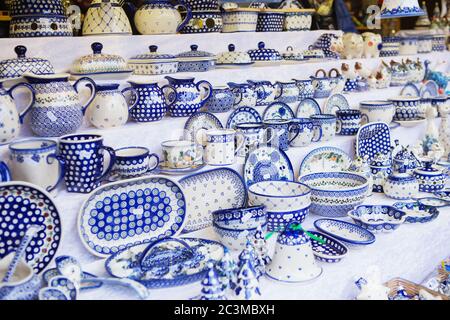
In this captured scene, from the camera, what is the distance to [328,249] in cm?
150

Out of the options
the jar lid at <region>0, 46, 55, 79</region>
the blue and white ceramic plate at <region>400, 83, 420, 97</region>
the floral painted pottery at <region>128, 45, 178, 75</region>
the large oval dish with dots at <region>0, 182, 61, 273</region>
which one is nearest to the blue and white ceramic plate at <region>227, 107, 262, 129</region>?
the floral painted pottery at <region>128, 45, 178, 75</region>

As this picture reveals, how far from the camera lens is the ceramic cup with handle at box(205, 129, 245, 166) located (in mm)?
1658

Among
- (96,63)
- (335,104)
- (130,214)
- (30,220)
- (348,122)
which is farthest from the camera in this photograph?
(335,104)

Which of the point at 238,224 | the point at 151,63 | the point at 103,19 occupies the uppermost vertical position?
the point at 103,19

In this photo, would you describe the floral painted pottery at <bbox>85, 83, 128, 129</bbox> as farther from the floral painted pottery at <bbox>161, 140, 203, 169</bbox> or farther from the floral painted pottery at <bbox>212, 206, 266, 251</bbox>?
the floral painted pottery at <bbox>212, 206, 266, 251</bbox>

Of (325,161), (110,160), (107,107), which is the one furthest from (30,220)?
(325,161)

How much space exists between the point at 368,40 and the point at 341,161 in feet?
3.38

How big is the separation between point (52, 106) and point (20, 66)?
0.16 meters

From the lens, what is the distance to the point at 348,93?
2525mm

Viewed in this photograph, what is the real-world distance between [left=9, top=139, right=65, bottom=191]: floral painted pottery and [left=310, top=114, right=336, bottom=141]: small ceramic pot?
1103mm

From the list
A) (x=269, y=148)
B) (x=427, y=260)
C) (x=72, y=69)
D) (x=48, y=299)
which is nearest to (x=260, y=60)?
(x=269, y=148)

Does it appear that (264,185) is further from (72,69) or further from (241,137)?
(72,69)

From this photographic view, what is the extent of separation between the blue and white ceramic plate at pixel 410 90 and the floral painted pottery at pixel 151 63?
5.14 feet

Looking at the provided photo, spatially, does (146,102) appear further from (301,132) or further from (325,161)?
(325,161)
